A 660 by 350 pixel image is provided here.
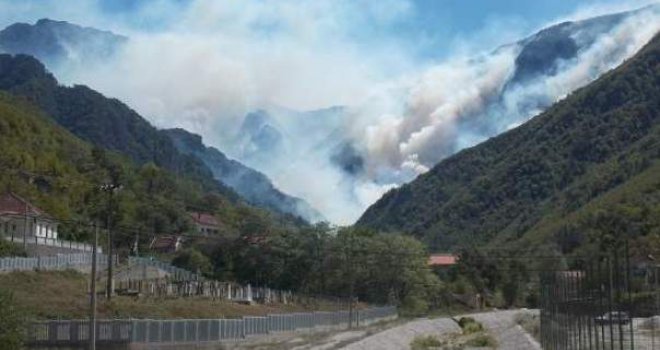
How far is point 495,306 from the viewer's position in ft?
486

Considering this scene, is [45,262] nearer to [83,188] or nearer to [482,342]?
[482,342]

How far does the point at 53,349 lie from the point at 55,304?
1225 cm

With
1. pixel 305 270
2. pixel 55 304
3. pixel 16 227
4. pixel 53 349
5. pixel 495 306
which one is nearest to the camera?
pixel 53 349

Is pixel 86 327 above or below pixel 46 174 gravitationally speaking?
below

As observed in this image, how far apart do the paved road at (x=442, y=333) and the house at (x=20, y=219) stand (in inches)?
1786

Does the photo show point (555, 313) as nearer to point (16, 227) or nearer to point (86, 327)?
point (86, 327)

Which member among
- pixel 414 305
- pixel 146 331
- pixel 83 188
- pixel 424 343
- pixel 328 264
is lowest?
pixel 424 343

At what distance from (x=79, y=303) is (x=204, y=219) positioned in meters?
121

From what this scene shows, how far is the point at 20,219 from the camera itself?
11131 centimetres

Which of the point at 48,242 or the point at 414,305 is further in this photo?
the point at 414,305

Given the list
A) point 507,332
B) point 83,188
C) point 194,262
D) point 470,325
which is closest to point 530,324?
point 507,332

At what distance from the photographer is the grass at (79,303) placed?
64.5m

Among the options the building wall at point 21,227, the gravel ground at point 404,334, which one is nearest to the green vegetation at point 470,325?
the gravel ground at point 404,334

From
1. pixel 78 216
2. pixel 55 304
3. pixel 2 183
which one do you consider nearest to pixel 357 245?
pixel 78 216
